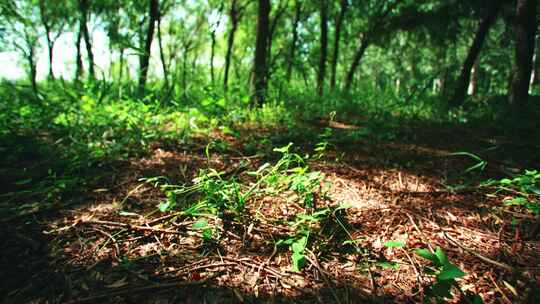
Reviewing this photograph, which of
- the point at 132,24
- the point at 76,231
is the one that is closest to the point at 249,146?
the point at 76,231

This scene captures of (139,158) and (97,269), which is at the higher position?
(139,158)

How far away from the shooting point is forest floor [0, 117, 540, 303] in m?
1.19

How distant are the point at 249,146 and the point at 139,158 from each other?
1197 mm

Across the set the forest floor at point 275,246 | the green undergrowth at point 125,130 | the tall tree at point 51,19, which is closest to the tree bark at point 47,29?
the tall tree at point 51,19

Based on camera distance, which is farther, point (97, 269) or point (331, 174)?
point (331, 174)

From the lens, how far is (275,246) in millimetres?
1451

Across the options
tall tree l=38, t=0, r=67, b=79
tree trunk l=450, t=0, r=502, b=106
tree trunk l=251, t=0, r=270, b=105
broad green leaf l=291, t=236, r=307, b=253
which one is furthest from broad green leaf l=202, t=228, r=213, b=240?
tall tree l=38, t=0, r=67, b=79

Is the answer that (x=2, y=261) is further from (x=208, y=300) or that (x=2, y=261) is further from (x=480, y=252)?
(x=480, y=252)

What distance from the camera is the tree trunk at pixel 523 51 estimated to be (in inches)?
186

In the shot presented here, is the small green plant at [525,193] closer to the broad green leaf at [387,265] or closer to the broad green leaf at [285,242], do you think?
the broad green leaf at [387,265]

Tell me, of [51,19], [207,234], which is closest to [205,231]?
[207,234]

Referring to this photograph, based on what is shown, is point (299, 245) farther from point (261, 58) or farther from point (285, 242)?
point (261, 58)

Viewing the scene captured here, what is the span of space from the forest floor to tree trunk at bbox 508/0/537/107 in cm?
403

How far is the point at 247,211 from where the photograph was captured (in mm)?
1753
